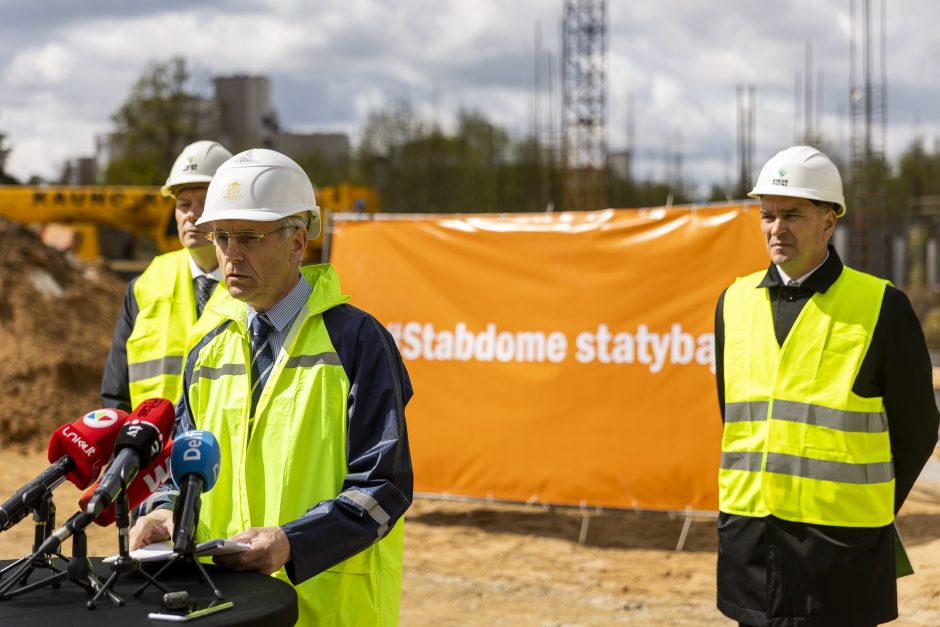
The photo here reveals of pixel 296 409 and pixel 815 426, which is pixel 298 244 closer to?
pixel 296 409

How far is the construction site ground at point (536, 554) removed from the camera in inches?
263

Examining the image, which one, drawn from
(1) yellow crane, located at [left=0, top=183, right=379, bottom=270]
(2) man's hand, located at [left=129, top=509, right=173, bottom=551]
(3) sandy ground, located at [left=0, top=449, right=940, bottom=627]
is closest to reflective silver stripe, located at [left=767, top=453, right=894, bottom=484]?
(2) man's hand, located at [left=129, top=509, right=173, bottom=551]

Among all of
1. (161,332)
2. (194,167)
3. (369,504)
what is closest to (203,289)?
(161,332)

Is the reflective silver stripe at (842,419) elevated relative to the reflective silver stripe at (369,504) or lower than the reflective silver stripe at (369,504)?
lower

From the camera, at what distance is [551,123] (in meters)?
41.4

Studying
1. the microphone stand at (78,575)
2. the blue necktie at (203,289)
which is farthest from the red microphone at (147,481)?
the blue necktie at (203,289)

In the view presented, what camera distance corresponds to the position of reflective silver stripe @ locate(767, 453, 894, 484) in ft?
12.8

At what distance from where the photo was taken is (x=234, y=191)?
2.71m

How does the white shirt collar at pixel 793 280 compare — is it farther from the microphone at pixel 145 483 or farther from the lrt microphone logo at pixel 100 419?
the lrt microphone logo at pixel 100 419

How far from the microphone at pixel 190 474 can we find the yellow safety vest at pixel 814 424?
2360 millimetres

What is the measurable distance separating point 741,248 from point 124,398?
15.3 ft

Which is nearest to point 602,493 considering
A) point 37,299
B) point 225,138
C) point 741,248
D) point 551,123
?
point 741,248

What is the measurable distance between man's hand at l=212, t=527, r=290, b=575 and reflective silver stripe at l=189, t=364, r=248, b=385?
500 mm

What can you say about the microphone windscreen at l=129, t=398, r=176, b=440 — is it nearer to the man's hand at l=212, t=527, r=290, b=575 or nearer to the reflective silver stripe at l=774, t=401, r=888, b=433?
the man's hand at l=212, t=527, r=290, b=575
